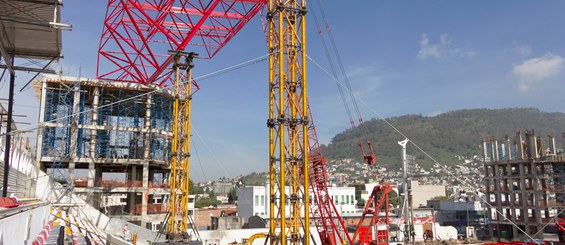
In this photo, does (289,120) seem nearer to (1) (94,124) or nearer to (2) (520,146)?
(1) (94,124)

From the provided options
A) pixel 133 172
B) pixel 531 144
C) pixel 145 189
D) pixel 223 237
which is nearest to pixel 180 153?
pixel 145 189

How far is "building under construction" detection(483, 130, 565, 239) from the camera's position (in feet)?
176

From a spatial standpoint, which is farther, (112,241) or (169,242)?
(169,242)

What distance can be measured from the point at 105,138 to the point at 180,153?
17.3 meters

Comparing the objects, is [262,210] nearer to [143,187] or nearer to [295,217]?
[143,187]

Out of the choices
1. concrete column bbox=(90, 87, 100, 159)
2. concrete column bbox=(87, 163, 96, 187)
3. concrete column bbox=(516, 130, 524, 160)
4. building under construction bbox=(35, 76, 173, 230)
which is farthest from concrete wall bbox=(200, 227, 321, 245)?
concrete column bbox=(516, 130, 524, 160)

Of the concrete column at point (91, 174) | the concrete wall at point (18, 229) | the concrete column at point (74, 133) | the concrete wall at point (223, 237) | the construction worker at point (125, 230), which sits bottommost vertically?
the concrete wall at point (223, 237)

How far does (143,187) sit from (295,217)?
2616 centimetres

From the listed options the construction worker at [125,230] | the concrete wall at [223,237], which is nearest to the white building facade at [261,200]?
the concrete wall at [223,237]

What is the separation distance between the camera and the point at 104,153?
4319 centimetres

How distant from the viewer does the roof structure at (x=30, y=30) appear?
15.7 m

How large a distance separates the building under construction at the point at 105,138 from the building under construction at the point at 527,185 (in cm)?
3979

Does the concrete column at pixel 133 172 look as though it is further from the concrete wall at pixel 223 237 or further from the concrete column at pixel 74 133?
the concrete wall at pixel 223 237

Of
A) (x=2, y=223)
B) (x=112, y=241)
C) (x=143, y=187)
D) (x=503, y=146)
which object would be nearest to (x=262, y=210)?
(x=143, y=187)
